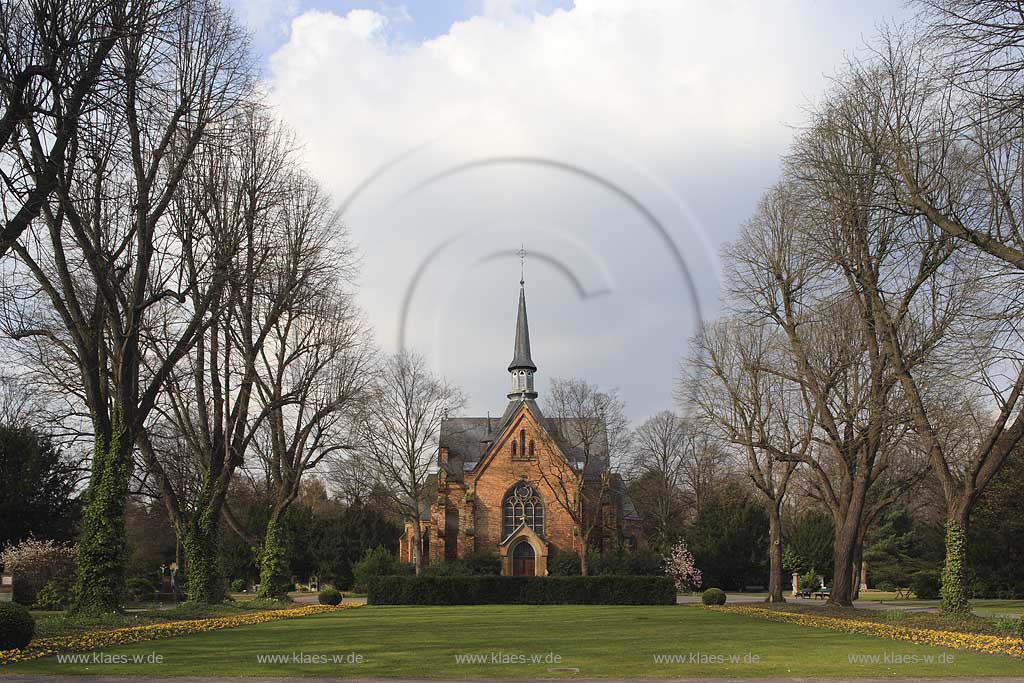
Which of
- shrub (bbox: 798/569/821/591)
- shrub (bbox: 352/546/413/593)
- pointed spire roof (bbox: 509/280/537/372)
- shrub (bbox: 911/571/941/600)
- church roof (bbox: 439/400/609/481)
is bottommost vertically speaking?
shrub (bbox: 798/569/821/591)

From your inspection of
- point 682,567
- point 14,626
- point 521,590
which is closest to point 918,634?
point 14,626

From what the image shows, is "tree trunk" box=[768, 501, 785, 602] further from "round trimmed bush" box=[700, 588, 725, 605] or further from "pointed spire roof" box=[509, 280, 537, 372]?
"pointed spire roof" box=[509, 280, 537, 372]

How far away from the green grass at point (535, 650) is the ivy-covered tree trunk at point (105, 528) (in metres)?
3.57

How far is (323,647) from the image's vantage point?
18.0 m

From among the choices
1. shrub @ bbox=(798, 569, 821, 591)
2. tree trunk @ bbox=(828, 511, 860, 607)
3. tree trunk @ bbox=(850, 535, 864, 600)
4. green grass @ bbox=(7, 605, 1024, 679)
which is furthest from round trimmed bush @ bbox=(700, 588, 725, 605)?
shrub @ bbox=(798, 569, 821, 591)

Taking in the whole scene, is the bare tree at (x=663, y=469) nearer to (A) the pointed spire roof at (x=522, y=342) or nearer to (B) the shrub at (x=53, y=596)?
(A) the pointed spire roof at (x=522, y=342)

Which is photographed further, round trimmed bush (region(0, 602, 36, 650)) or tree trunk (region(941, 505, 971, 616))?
tree trunk (region(941, 505, 971, 616))

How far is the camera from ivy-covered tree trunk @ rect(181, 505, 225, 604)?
3103 centimetres

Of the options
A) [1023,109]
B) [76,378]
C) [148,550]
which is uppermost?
[1023,109]

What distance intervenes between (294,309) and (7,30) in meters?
17.7

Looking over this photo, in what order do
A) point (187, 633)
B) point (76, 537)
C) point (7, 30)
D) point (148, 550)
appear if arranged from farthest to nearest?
point (148, 550), point (76, 537), point (187, 633), point (7, 30)

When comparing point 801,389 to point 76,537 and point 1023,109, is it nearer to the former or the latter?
point 1023,109

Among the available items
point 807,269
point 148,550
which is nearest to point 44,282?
point 807,269

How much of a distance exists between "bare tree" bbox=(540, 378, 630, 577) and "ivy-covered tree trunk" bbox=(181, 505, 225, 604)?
1058 inches
